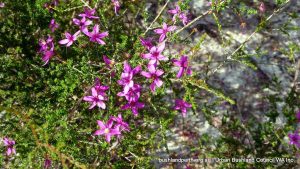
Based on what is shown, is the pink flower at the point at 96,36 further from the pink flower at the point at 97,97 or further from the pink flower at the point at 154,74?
the pink flower at the point at 154,74

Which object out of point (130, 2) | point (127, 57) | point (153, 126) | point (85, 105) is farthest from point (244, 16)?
point (85, 105)

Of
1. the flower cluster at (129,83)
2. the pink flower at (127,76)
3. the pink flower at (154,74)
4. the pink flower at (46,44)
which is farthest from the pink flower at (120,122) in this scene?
the pink flower at (46,44)

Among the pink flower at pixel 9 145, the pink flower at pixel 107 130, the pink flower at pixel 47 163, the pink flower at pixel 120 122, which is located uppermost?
the pink flower at pixel 120 122

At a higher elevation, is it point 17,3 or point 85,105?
point 17,3

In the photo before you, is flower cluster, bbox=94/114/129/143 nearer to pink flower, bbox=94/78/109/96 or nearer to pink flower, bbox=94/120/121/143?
pink flower, bbox=94/120/121/143

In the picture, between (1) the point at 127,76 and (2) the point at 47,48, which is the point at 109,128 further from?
(2) the point at 47,48

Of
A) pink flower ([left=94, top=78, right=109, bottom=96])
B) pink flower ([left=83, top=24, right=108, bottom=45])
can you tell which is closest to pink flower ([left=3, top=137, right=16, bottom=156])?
pink flower ([left=94, top=78, right=109, bottom=96])

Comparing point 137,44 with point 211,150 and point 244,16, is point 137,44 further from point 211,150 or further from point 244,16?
point 244,16
